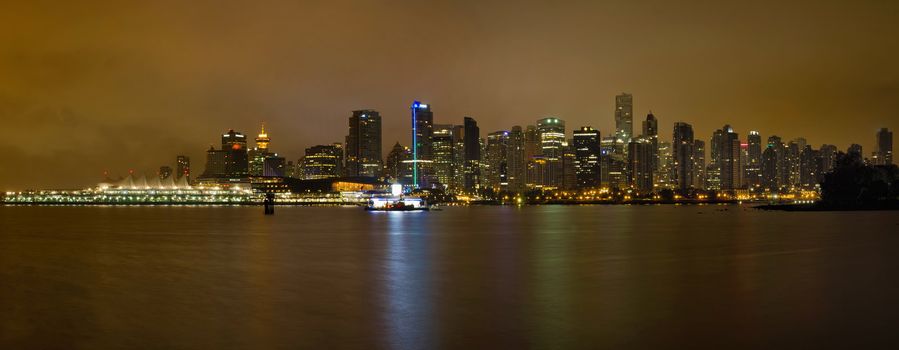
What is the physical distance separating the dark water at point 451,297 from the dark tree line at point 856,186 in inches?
3035

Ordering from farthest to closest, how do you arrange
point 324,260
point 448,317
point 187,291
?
point 324,260, point 187,291, point 448,317

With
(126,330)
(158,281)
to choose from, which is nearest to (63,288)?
(158,281)

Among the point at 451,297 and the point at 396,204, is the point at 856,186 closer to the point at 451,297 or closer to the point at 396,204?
the point at 396,204

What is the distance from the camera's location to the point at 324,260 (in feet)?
119

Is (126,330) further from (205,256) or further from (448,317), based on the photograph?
(205,256)

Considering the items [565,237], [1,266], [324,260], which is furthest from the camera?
[565,237]

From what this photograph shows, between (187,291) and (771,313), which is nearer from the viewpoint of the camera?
(771,313)

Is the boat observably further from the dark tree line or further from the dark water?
the dark water

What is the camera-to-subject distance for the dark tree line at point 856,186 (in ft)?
366

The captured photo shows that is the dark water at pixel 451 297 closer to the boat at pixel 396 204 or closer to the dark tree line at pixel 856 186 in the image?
the dark tree line at pixel 856 186

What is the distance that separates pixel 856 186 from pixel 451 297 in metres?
108

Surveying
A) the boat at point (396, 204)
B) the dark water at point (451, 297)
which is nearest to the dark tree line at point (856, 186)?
the boat at point (396, 204)

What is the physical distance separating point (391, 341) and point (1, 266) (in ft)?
83.1

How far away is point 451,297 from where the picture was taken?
899 inches
